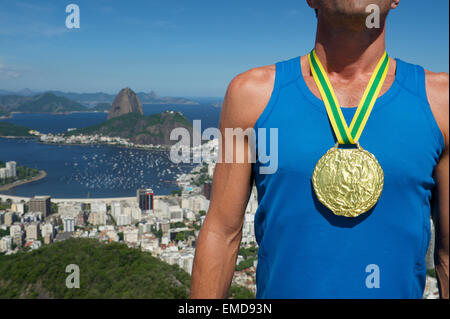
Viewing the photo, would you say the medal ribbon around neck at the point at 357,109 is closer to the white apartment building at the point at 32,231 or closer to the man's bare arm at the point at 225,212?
the man's bare arm at the point at 225,212

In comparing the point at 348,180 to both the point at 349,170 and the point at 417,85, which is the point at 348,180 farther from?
the point at 417,85

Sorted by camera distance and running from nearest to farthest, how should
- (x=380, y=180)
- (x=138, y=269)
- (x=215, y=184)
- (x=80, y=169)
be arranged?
(x=380, y=180), (x=215, y=184), (x=138, y=269), (x=80, y=169)

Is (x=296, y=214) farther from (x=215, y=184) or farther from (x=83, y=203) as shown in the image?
(x=83, y=203)

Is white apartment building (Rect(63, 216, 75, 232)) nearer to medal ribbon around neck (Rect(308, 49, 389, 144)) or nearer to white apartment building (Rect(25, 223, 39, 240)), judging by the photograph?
white apartment building (Rect(25, 223, 39, 240))

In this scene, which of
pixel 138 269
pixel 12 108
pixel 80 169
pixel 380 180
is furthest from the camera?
pixel 12 108

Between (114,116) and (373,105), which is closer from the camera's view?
(373,105)

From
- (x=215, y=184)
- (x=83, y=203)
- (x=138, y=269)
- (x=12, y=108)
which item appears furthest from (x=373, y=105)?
(x=12, y=108)
